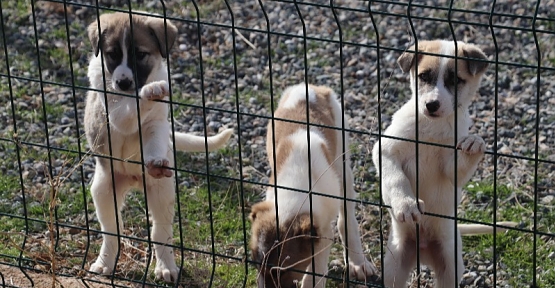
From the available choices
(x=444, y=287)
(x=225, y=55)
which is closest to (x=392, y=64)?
(x=225, y=55)

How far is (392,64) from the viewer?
958 centimetres

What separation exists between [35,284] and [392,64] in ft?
15.4

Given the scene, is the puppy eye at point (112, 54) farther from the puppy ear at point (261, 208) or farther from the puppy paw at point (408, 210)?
the puppy paw at point (408, 210)

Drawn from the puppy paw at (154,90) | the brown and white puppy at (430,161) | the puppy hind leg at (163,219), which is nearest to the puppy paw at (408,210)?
the brown and white puppy at (430,161)

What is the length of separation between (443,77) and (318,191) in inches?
47.6

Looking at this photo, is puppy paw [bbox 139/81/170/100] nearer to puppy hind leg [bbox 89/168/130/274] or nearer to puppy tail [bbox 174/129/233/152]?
puppy hind leg [bbox 89/168/130/274]

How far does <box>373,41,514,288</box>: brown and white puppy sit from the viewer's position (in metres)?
5.57

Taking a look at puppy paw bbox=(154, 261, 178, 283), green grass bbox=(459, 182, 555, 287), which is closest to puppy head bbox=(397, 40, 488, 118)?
green grass bbox=(459, 182, 555, 287)

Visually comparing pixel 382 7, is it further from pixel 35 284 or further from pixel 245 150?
pixel 35 284

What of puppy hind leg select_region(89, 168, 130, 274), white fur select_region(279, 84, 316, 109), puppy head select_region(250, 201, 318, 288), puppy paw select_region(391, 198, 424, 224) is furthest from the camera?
white fur select_region(279, 84, 316, 109)

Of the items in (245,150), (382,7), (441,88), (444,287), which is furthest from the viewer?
(382,7)

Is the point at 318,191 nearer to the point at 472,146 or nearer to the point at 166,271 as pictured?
the point at 166,271

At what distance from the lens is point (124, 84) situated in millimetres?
6082

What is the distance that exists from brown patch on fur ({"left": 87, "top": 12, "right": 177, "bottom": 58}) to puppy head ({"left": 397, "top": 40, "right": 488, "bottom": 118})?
5.59 ft
